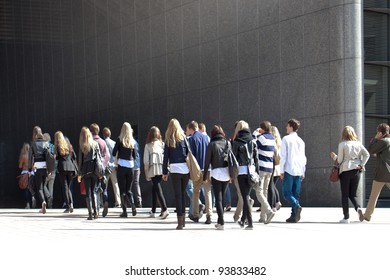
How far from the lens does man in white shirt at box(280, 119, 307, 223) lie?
52.1 feet

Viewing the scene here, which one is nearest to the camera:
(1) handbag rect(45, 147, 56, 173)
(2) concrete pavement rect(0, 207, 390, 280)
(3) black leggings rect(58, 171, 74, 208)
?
(2) concrete pavement rect(0, 207, 390, 280)

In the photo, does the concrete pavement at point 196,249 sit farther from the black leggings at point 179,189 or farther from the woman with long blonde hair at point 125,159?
the woman with long blonde hair at point 125,159

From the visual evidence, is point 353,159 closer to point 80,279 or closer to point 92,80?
point 80,279

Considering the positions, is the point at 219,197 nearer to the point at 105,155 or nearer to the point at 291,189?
the point at 291,189

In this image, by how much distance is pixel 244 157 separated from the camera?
14.2m

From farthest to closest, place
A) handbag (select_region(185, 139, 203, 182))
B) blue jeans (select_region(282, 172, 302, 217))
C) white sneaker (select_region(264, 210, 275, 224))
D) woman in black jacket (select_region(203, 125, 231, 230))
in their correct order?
blue jeans (select_region(282, 172, 302, 217)) < white sneaker (select_region(264, 210, 275, 224)) < handbag (select_region(185, 139, 203, 182)) < woman in black jacket (select_region(203, 125, 231, 230))

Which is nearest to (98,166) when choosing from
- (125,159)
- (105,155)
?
(125,159)

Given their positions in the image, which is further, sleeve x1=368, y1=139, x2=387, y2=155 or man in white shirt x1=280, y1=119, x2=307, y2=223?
sleeve x1=368, y1=139, x2=387, y2=155

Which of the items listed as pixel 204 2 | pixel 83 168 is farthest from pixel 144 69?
pixel 83 168

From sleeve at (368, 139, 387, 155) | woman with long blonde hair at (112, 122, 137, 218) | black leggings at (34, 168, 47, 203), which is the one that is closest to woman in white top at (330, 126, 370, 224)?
sleeve at (368, 139, 387, 155)

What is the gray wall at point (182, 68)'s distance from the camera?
22.4m

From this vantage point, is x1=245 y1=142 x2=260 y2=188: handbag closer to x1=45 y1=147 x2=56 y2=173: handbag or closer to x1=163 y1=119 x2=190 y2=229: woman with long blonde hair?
x1=163 y1=119 x2=190 y2=229: woman with long blonde hair

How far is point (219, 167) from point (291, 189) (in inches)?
94.1

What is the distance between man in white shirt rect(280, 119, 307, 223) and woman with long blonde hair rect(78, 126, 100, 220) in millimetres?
4127
